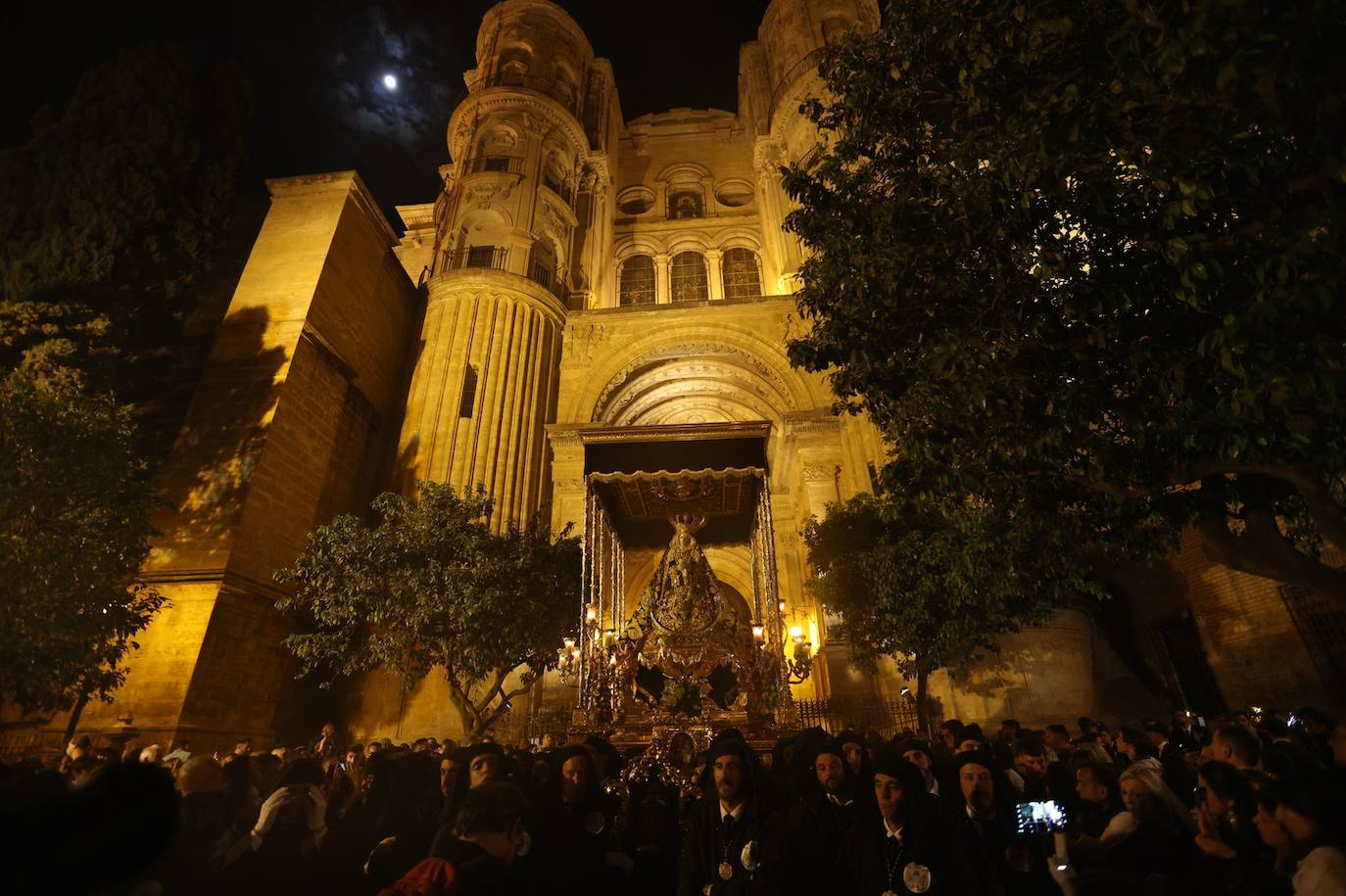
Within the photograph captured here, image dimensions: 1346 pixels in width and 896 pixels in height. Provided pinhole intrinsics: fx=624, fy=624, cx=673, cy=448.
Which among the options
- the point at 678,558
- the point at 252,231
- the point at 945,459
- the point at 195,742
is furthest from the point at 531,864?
the point at 252,231

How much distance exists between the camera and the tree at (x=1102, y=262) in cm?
353

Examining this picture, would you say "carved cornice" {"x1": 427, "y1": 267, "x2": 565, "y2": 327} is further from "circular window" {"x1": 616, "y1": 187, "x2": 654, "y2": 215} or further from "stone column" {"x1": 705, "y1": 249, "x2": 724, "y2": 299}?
"circular window" {"x1": 616, "y1": 187, "x2": 654, "y2": 215}

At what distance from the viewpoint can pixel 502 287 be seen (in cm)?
1781

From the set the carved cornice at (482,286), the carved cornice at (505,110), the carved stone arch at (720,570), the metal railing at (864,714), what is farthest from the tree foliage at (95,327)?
the metal railing at (864,714)

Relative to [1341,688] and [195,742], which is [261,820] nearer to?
[195,742]

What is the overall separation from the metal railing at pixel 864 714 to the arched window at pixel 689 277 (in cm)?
1487

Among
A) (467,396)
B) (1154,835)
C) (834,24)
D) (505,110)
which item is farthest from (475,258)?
(1154,835)

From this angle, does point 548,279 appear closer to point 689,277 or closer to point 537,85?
point 689,277

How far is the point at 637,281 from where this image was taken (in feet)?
77.5

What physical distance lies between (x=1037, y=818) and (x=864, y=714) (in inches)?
369

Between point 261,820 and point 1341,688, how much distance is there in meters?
15.5

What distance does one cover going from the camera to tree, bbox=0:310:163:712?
7.01 m

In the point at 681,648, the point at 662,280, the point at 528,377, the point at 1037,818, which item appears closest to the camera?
the point at 1037,818

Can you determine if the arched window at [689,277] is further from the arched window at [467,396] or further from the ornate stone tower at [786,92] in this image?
the arched window at [467,396]
